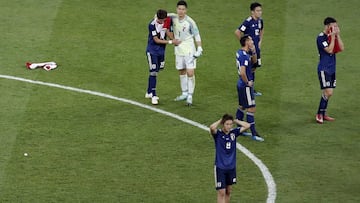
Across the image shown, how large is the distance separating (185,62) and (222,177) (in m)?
5.75

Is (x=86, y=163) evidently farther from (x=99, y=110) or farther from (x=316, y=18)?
(x=316, y=18)

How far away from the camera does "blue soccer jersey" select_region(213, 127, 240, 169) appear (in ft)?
55.7

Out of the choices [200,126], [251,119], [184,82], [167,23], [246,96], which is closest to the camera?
[246,96]

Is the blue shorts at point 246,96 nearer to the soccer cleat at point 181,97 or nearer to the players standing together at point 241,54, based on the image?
the players standing together at point 241,54

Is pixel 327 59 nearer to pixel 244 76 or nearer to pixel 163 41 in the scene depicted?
pixel 244 76

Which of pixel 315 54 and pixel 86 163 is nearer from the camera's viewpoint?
pixel 86 163

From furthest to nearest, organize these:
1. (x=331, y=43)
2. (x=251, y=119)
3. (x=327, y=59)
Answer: (x=327, y=59) < (x=331, y=43) < (x=251, y=119)

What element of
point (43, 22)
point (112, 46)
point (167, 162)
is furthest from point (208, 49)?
point (167, 162)

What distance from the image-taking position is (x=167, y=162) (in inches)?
767

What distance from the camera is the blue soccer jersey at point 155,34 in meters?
22.2

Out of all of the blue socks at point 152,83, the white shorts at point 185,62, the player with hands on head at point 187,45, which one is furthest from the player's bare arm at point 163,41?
the blue socks at point 152,83

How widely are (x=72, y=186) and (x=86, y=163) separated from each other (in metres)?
1.08

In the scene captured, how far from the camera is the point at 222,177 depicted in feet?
56.0

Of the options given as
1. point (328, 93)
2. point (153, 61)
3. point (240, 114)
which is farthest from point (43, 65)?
point (328, 93)
